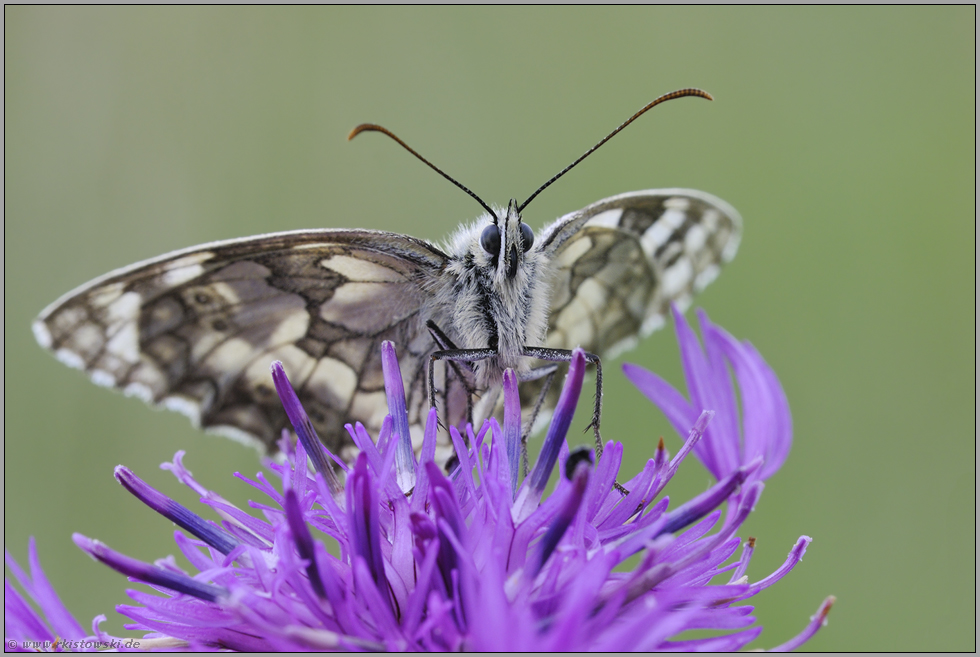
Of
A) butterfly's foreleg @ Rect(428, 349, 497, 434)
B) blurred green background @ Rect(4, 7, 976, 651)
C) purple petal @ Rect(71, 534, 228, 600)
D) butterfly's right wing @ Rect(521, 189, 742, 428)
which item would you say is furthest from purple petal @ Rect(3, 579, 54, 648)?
blurred green background @ Rect(4, 7, 976, 651)

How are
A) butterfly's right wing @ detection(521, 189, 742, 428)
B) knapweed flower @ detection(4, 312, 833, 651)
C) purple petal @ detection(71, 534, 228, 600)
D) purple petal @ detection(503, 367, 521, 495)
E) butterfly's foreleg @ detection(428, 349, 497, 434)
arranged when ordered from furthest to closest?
butterfly's right wing @ detection(521, 189, 742, 428)
butterfly's foreleg @ detection(428, 349, 497, 434)
purple petal @ detection(503, 367, 521, 495)
purple petal @ detection(71, 534, 228, 600)
knapweed flower @ detection(4, 312, 833, 651)

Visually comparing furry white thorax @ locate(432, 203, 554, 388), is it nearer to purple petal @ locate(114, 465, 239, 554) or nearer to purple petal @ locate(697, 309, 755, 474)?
purple petal @ locate(697, 309, 755, 474)

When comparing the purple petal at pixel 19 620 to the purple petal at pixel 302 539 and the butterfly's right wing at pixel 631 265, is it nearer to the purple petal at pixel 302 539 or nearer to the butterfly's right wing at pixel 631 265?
the purple petal at pixel 302 539

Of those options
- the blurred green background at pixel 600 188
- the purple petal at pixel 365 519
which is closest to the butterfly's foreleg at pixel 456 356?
the purple petal at pixel 365 519

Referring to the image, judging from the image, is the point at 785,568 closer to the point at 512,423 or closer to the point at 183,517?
the point at 512,423

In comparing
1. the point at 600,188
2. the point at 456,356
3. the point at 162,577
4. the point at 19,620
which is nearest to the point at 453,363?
the point at 456,356

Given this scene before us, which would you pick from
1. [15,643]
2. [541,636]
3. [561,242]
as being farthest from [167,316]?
[541,636]
